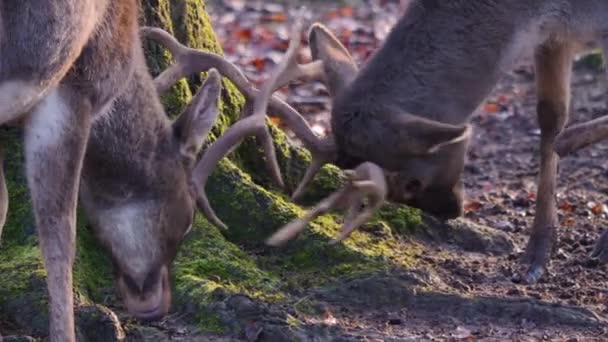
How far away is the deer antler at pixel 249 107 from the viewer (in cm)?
708

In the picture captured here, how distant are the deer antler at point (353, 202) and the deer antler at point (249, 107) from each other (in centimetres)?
31

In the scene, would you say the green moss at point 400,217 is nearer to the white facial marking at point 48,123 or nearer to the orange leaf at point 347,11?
the white facial marking at point 48,123

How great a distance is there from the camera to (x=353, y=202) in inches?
288

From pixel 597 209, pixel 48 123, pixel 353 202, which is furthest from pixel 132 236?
pixel 597 209

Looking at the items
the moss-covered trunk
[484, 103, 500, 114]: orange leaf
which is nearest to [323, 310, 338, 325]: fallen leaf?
the moss-covered trunk

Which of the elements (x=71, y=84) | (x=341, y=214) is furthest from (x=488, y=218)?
(x=71, y=84)

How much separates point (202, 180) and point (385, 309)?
1.13m

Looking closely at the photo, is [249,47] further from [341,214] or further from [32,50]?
[32,50]

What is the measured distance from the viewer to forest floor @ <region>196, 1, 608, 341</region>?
7.07m

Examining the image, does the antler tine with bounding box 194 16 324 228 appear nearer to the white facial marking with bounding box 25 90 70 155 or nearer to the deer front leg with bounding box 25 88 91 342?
the deer front leg with bounding box 25 88 91 342

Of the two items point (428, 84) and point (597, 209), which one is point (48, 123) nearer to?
point (428, 84)

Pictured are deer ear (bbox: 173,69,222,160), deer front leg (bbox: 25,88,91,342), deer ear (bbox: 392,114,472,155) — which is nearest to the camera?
deer front leg (bbox: 25,88,91,342)

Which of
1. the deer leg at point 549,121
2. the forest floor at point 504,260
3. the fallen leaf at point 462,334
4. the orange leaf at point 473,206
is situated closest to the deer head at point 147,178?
the forest floor at point 504,260

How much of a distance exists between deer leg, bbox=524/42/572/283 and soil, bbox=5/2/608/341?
15 centimetres
